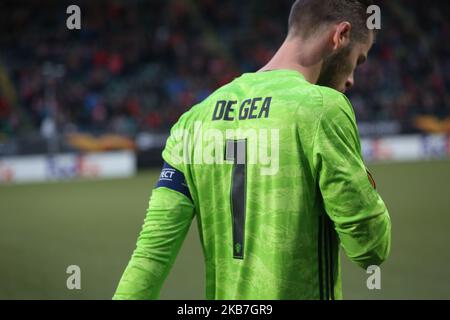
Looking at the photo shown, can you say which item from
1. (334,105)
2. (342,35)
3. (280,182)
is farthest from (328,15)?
(280,182)

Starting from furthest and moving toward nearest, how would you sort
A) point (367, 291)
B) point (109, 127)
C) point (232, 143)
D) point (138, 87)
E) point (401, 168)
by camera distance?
point (138, 87), point (109, 127), point (401, 168), point (367, 291), point (232, 143)

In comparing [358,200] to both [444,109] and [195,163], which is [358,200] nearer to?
[195,163]

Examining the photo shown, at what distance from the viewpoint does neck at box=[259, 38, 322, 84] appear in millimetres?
1856

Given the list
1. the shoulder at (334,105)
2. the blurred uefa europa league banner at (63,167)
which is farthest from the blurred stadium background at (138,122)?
the shoulder at (334,105)

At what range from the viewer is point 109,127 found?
17.6m

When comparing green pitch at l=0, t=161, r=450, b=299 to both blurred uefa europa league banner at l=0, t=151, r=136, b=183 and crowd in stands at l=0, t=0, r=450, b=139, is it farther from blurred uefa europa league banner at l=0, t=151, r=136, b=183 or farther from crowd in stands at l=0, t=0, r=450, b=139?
crowd in stands at l=0, t=0, r=450, b=139

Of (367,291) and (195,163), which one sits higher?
(195,163)

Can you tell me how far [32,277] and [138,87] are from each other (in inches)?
578

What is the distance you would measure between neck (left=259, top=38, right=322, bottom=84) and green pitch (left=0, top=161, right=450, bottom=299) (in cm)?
393

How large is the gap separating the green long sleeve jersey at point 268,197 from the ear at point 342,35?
0.16 metres

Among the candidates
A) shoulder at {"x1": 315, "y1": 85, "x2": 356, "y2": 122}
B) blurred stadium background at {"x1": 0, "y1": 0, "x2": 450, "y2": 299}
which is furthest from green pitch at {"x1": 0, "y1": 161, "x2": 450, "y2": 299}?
shoulder at {"x1": 315, "y1": 85, "x2": 356, "y2": 122}

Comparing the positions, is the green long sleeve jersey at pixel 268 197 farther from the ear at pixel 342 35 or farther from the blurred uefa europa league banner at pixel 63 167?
the blurred uefa europa league banner at pixel 63 167

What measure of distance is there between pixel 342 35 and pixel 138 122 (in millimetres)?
17668
